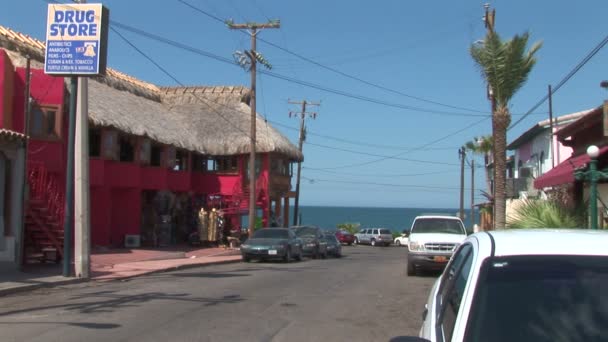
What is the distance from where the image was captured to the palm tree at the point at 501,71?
62.4ft

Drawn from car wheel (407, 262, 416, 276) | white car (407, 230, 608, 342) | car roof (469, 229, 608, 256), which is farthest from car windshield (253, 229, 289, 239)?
white car (407, 230, 608, 342)

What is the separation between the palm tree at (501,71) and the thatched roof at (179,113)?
47.7 feet

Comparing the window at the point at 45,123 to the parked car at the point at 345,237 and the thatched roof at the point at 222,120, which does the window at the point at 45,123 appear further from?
the parked car at the point at 345,237

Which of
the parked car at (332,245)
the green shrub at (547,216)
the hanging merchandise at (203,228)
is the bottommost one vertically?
the parked car at (332,245)

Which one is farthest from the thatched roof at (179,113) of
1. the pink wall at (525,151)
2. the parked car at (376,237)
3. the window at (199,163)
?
the parked car at (376,237)

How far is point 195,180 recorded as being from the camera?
126ft

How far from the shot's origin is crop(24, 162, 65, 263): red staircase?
64.7 ft

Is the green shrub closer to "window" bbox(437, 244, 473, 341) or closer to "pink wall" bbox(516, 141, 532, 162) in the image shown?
"window" bbox(437, 244, 473, 341)

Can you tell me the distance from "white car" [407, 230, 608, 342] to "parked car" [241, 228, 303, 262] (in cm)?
2179

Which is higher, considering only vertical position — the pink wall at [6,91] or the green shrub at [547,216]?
the pink wall at [6,91]

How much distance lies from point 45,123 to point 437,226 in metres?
13.6

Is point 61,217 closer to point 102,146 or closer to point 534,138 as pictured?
point 102,146

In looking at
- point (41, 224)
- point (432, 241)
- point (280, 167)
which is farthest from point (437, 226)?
point (280, 167)

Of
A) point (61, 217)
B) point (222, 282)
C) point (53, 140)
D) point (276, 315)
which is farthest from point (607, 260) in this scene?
point (53, 140)
